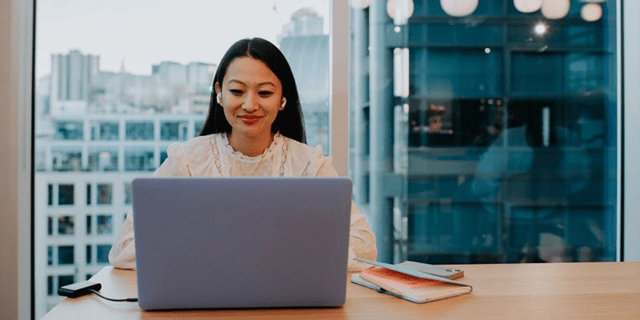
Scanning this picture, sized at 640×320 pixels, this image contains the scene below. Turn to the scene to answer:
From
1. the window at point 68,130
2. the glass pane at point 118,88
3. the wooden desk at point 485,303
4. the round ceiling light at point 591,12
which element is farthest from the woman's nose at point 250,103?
the round ceiling light at point 591,12

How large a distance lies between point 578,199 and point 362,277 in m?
2.33

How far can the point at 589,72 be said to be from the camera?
3139 millimetres

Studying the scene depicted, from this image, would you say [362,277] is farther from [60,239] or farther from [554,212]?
[554,212]

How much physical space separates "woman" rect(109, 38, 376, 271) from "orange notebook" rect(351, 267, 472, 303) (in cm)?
48

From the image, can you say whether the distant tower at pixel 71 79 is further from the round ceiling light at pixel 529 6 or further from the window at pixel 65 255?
the round ceiling light at pixel 529 6

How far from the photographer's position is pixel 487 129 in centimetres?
304

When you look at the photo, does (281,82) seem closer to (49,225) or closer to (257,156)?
(257,156)

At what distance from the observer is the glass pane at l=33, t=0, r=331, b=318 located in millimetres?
2650

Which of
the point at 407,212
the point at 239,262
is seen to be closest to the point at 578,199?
the point at 407,212

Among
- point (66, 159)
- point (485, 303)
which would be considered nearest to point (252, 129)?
point (485, 303)

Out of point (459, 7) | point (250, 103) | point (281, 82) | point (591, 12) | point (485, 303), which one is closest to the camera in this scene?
point (485, 303)

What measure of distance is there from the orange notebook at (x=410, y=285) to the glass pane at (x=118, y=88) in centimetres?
149

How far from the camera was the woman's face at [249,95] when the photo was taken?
1.90m

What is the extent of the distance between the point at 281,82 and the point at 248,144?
0.25 meters
